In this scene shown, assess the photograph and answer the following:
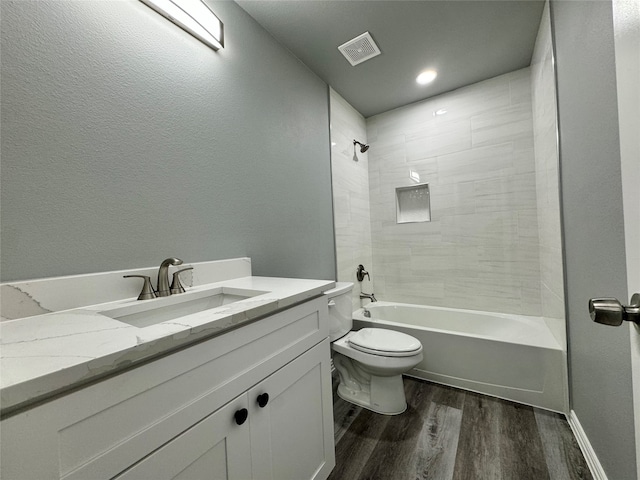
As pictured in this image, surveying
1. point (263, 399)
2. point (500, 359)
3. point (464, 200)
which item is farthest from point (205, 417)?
point (464, 200)

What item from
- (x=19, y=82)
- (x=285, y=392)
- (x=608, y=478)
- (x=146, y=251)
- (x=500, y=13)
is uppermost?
(x=500, y=13)

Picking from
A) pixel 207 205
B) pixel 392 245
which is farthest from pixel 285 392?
pixel 392 245

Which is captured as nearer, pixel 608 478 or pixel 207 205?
pixel 608 478

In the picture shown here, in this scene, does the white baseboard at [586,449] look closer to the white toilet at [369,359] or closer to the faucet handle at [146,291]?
the white toilet at [369,359]

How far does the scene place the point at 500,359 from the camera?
1685 mm

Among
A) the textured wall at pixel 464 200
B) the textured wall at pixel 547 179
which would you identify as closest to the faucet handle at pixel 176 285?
the textured wall at pixel 547 179

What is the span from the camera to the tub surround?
14.9 inches

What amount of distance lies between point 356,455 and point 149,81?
1.96 metres

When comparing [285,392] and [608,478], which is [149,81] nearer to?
[285,392]

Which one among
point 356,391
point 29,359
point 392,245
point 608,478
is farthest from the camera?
point 392,245

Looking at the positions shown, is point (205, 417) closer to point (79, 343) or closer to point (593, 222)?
point (79, 343)

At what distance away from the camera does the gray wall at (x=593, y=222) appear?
846 millimetres

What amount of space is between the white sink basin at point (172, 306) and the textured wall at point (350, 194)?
49.2 inches

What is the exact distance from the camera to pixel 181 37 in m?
1.17
